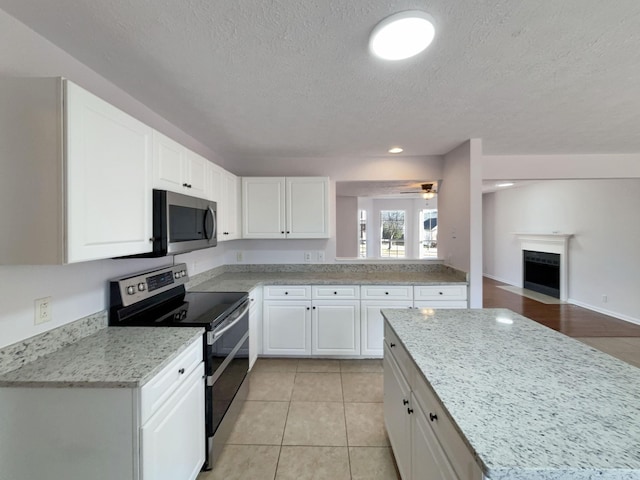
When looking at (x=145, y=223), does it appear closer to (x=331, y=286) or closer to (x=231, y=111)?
(x=231, y=111)

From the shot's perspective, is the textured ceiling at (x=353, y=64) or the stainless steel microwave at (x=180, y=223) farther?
the stainless steel microwave at (x=180, y=223)

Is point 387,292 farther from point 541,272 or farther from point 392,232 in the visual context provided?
point 392,232

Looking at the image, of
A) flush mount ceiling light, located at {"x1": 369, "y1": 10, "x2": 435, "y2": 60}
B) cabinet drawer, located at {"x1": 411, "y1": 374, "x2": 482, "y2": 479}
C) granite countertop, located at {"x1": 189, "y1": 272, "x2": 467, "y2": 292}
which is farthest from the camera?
granite countertop, located at {"x1": 189, "y1": 272, "x2": 467, "y2": 292}

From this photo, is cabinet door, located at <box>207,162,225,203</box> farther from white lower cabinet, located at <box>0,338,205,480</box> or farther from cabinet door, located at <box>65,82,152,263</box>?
white lower cabinet, located at <box>0,338,205,480</box>

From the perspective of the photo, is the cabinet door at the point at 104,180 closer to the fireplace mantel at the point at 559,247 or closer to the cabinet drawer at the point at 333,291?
the cabinet drawer at the point at 333,291

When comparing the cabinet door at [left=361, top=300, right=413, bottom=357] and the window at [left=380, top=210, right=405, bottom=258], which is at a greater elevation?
the window at [left=380, top=210, right=405, bottom=258]

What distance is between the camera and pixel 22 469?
44.4 inches

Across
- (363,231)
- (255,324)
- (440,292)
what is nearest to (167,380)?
(255,324)

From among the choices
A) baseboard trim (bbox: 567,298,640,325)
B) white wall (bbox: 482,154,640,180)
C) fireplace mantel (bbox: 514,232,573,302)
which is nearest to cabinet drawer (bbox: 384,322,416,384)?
white wall (bbox: 482,154,640,180)

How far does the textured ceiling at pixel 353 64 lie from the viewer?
1.18 metres

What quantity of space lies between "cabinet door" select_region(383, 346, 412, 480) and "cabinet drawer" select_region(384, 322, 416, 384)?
40mm

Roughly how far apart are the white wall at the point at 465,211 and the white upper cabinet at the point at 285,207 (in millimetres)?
1466

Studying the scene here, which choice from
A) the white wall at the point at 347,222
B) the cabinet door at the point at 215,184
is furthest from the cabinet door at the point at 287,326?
the white wall at the point at 347,222

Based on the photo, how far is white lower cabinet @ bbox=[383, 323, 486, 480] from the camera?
87cm
